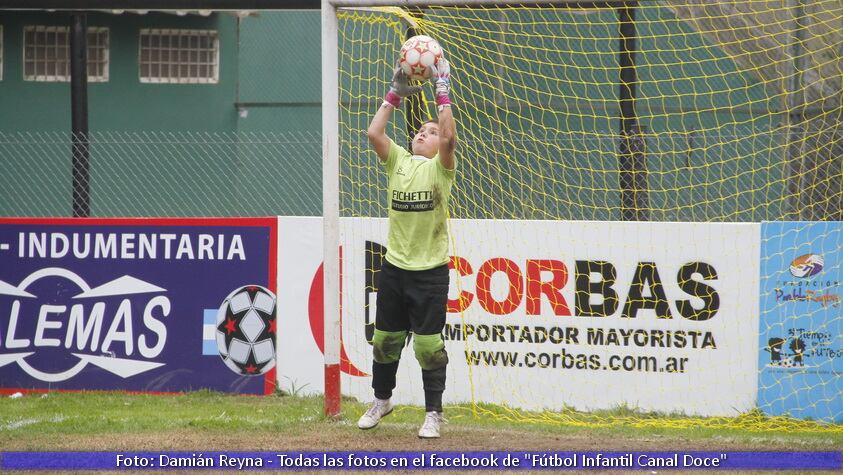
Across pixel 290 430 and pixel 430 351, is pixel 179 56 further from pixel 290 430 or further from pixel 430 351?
pixel 430 351

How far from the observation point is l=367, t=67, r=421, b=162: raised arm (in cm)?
666

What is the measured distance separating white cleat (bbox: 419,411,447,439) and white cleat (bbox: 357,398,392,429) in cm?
39

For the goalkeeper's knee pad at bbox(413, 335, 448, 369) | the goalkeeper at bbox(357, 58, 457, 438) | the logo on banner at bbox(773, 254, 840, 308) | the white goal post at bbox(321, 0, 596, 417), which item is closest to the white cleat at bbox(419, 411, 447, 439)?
the goalkeeper at bbox(357, 58, 457, 438)

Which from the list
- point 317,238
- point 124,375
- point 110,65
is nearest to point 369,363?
point 317,238

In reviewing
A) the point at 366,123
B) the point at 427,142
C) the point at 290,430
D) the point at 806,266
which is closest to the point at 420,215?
the point at 427,142

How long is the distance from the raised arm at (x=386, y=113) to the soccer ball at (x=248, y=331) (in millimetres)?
3156

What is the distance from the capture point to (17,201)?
14.1 metres

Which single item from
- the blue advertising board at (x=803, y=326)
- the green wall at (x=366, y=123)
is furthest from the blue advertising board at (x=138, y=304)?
the blue advertising board at (x=803, y=326)

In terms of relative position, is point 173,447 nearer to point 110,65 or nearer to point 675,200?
point 675,200

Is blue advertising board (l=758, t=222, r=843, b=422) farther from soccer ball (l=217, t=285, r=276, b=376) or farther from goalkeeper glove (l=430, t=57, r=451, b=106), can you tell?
soccer ball (l=217, t=285, r=276, b=376)

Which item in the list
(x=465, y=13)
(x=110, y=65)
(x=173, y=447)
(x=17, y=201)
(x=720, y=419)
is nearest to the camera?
(x=173, y=447)

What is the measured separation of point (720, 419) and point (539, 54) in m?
4.81

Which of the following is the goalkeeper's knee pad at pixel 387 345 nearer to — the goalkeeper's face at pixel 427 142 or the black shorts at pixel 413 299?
the black shorts at pixel 413 299

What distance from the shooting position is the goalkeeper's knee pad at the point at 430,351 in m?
6.52
